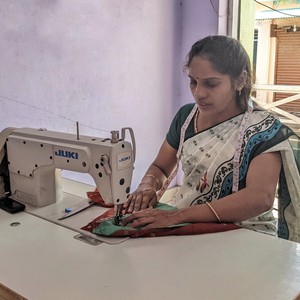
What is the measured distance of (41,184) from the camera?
52.5 inches

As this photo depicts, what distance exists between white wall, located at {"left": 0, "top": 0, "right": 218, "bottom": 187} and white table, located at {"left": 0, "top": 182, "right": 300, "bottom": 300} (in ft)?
3.22

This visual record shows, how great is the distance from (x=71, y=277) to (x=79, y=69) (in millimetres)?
1499

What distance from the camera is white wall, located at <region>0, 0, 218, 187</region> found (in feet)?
6.19

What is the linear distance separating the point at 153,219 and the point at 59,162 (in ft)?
1.11

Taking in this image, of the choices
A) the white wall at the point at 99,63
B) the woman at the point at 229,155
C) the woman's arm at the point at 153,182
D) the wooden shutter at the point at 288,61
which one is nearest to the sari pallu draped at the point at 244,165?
the woman at the point at 229,155

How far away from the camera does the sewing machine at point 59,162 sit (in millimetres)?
1114

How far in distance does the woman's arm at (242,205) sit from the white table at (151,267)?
0.25ft

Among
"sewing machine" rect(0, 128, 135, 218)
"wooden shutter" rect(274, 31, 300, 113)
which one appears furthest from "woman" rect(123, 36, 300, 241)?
"wooden shutter" rect(274, 31, 300, 113)

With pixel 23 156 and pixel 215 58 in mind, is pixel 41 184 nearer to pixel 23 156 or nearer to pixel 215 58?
pixel 23 156

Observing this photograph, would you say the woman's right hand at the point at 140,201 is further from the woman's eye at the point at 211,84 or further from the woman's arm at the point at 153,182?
the woman's eye at the point at 211,84

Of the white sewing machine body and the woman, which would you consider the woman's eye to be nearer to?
the woman

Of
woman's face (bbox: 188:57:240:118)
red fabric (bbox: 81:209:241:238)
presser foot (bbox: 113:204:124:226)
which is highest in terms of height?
woman's face (bbox: 188:57:240:118)

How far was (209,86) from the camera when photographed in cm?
135

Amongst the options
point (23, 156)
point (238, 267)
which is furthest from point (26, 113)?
point (238, 267)
